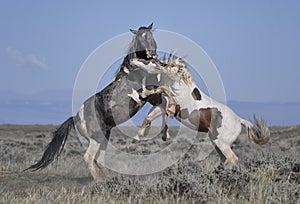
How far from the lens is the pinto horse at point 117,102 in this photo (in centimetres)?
1055

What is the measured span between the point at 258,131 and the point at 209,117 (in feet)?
3.55

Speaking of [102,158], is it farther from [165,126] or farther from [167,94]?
[167,94]

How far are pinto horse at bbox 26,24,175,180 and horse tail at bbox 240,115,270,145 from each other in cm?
177

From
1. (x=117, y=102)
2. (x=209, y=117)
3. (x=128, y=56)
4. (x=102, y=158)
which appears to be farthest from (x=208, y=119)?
(x=102, y=158)

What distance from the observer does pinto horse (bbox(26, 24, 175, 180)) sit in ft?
34.6

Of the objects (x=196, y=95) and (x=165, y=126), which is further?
(x=196, y=95)

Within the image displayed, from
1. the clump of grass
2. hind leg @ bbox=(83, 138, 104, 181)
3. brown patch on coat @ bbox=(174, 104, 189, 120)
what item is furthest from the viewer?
brown patch on coat @ bbox=(174, 104, 189, 120)

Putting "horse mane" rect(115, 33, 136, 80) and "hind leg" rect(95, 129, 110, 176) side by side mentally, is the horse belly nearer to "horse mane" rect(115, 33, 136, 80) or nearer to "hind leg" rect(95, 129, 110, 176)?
"horse mane" rect(115, 33, 136, 80)

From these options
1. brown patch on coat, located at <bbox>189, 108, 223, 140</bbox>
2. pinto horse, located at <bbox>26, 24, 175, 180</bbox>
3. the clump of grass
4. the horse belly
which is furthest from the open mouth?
the clump of grass

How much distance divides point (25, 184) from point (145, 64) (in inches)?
127

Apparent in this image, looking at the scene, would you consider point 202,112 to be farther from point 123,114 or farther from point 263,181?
point 263,181

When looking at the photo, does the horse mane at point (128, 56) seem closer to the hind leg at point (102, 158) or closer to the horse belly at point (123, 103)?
the horse belly at point (123, 103)

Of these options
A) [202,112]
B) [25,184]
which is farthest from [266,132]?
[25,184]

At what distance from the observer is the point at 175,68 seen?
10828 millimetres
